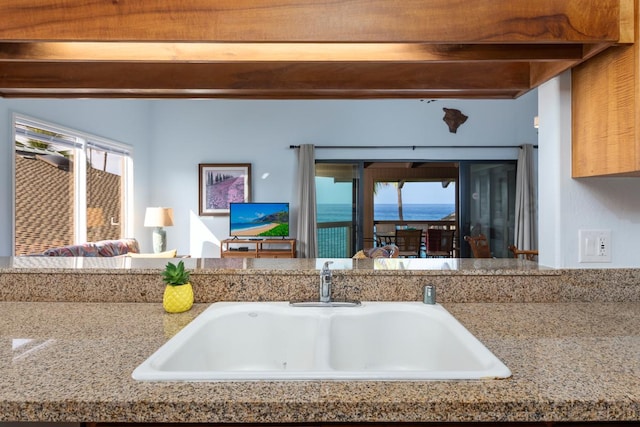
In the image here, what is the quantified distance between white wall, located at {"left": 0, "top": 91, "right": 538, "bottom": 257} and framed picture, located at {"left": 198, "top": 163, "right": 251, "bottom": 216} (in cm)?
11

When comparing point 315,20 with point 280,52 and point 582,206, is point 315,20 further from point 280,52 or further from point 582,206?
point 582,206

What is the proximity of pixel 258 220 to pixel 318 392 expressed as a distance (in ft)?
15.2

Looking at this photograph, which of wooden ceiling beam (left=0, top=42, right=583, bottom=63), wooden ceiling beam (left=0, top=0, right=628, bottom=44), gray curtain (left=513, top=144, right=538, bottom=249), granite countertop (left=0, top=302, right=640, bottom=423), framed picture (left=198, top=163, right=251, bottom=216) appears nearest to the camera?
granite countertop (left=0, top=302, right=640, bottom=423)

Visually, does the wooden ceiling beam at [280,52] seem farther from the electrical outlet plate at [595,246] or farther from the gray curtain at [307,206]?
the gray curtain at [307,206]

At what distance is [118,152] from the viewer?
16.3ft

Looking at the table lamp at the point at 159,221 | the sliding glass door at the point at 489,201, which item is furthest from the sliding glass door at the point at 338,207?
the table lamp at the point at 159,221

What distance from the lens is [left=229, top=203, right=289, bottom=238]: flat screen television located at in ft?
17.2

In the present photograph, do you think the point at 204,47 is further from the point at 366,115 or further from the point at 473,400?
the point at 366,115

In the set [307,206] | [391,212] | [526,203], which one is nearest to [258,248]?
[307,206]

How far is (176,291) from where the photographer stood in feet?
3.95

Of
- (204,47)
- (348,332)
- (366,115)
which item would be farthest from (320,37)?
(366,115)

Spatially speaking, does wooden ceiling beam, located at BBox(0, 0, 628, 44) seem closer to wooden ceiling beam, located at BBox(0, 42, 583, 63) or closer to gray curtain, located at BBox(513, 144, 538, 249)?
wooden ceiling beam, located at BBox(0, 42, 583, 63)

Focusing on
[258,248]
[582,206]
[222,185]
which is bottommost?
[258,248]

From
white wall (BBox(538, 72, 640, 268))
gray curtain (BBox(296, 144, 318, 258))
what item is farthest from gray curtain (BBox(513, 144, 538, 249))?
white wall (BBox(538, 72, 640, 268))
